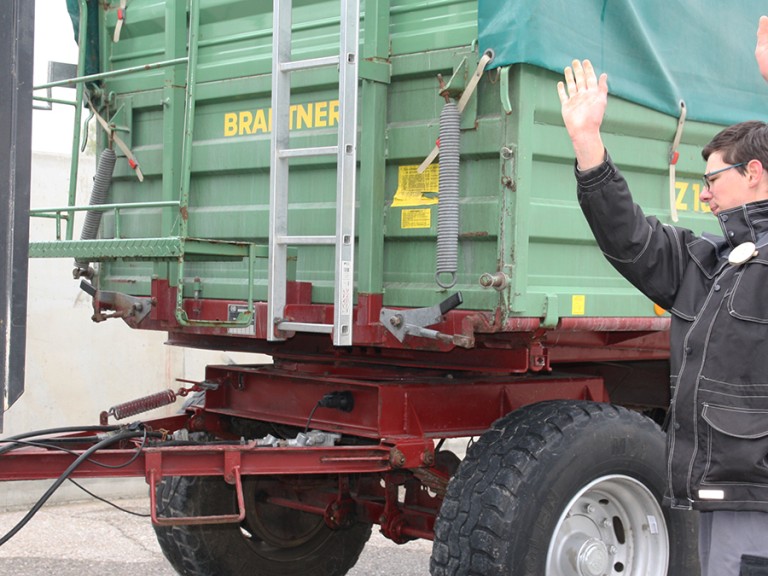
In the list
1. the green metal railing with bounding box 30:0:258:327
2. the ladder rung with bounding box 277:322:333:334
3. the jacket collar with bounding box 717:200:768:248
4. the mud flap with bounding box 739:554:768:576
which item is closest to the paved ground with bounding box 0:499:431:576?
the green metal railing with bounding box 30:0:258:327

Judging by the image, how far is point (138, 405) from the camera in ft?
17.2

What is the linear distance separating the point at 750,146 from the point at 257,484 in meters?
3.31

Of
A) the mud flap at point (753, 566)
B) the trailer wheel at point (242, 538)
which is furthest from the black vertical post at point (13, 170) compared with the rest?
the trailer wheel at point (242, 538)

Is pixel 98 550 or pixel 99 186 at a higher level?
pixel 99 186

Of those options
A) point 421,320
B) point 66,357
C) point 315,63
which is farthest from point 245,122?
point 66,357

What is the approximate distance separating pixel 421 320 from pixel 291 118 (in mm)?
1290

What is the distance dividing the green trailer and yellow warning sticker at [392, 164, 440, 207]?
0.05 feet

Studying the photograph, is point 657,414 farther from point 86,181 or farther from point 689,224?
point 86,181

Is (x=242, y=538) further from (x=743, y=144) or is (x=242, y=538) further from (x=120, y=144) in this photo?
(x=743, y=144)

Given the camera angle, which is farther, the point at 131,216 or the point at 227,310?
the point at 131,216

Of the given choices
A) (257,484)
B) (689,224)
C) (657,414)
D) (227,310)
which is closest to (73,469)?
(227,310)

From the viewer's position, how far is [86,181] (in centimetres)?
885

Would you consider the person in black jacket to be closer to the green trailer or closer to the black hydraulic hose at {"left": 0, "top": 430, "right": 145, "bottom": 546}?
the green trailer

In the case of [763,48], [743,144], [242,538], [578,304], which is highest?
[763,48]
